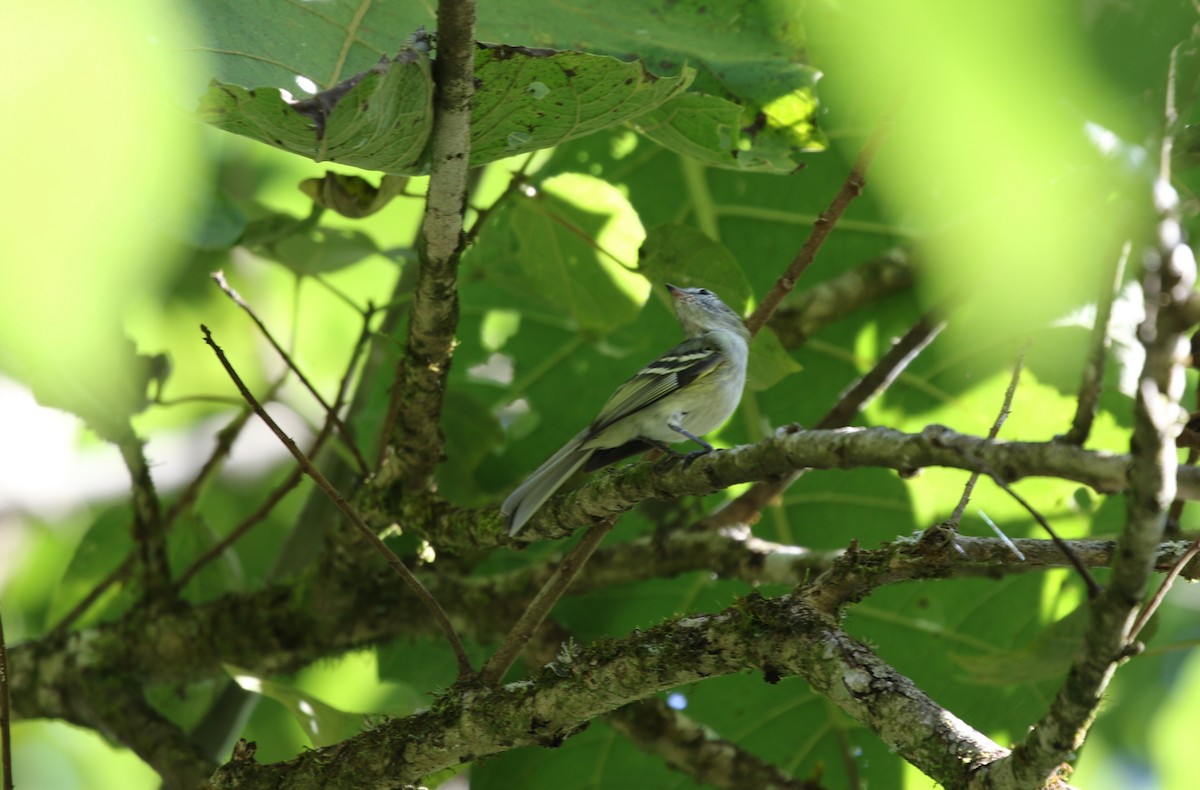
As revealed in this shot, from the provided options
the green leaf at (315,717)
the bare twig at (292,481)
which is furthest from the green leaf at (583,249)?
the green leaf at (315,717)

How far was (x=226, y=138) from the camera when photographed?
13.2 ft

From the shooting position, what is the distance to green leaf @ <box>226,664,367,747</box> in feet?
7.73

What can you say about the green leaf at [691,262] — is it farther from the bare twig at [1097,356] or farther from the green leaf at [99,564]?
the green leaf at [99,564]

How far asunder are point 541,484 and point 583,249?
2.61ft

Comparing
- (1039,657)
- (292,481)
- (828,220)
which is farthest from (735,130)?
(292,481)

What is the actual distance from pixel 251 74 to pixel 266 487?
2926 mm

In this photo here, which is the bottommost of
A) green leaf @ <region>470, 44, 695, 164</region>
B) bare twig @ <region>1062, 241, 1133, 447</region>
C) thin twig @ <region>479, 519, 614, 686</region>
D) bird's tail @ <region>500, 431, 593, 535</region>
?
bare twig @ <region>1062, 241, 1133, 447</region>

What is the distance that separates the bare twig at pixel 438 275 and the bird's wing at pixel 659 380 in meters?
0.49

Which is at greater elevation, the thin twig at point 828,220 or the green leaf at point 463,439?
the green leaf at point 463,439

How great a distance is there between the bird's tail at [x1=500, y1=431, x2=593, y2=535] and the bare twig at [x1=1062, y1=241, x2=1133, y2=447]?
4.39 feet

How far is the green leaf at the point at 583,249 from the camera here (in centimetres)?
308

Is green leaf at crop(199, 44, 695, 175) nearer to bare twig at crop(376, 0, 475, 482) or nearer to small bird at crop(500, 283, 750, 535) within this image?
bare twig at crop(376, 0, 475, 482)

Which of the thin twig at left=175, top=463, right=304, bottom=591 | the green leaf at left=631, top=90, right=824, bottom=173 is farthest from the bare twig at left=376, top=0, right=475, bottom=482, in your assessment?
the green leaf at left=631, top=90, right=824, bottom=173

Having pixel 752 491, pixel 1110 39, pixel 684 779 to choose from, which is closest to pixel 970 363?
pixel 752 491
